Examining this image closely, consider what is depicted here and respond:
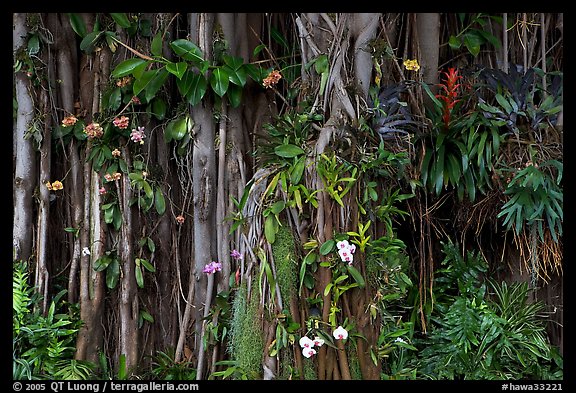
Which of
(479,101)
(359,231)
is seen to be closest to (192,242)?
(359,231)

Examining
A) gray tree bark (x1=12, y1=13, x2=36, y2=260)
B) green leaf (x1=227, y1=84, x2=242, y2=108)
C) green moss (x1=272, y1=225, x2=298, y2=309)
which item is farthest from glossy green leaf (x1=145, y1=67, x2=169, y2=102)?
green moss (x1=272, y1=225, x2=298, y2=309)

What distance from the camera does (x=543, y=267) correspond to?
3451 millimetres

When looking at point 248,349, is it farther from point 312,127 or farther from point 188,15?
point 188,15

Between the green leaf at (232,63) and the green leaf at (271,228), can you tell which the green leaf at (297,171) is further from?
the green leaf at (232,63)

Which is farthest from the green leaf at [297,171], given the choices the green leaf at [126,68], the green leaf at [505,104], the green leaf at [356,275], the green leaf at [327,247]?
the green leaf at [505,104]

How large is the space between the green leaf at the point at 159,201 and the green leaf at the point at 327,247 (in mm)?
1146

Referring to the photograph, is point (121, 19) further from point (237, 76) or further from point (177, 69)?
point (237, 76)

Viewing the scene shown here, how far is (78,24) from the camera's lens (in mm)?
→ 3426

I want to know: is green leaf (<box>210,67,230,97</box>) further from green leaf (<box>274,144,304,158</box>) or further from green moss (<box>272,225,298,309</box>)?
green moss (<box>272,225,298,309</box>)

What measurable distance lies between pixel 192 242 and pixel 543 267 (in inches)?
81.0

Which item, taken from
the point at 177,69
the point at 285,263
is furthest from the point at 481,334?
the point at 177,69

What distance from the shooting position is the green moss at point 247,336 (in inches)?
113

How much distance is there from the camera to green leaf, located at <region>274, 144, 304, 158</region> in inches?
113
